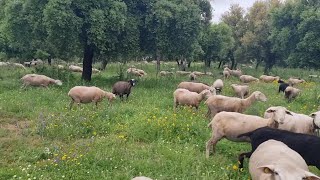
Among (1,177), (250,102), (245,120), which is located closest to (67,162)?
(1,177)

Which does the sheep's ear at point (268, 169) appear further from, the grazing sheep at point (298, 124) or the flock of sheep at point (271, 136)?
the grazing sheep at point (298, 124)

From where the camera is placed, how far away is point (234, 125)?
354 inches

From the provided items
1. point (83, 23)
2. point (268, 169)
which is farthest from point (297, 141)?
point (83, 23)

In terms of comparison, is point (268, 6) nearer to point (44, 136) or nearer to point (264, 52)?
point (264, 52)

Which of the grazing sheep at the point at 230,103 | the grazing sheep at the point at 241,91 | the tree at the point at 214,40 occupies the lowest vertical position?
the grazing sheep at the point at 241,91

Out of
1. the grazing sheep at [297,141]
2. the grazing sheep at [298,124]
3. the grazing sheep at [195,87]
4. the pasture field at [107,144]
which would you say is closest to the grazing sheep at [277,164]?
the grazing sheep at [297,141]

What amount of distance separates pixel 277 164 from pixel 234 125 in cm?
324

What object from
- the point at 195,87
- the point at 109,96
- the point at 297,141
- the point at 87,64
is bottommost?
the point at 109,96

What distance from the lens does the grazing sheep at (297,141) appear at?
741 centimetres

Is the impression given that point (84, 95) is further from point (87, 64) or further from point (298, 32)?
point (298, 32)

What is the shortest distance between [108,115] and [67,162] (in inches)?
172

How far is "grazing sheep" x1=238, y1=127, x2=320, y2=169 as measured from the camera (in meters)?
7.41

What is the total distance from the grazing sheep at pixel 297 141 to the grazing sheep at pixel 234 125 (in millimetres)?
886

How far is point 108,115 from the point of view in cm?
1240
